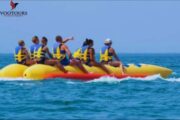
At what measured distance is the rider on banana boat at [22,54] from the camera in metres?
17.0

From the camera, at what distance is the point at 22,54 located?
1703cm

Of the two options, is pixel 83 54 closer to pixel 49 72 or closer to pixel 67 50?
pixel 67 50

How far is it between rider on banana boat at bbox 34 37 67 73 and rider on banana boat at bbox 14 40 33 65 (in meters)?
0.38

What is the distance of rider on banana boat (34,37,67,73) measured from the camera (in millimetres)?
16547

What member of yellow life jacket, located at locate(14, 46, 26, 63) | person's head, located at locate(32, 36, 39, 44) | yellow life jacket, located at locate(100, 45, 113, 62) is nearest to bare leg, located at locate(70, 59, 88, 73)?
yellow life jacket, located at locate(100, 45, 113, 62)

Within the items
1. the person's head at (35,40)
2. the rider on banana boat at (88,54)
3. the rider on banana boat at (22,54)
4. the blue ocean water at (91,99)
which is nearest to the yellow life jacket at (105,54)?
the rider on banana boat at (88,54)

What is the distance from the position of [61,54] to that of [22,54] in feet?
3.87

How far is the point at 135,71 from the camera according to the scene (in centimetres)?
1797

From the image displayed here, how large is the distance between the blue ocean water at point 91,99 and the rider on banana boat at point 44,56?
0.50 metres

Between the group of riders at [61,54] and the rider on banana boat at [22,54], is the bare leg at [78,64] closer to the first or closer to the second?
the group of riders at [61,54]

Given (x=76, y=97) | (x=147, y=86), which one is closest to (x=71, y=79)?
(x=147, y=86)

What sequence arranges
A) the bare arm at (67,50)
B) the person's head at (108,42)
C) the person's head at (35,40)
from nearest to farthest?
the bare arm at (67,50), the person's head at (35,40), the person's head at (108,42)

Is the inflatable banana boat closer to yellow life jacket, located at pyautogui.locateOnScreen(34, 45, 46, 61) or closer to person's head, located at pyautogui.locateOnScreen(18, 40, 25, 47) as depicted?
yellow life jacket, located at pyautogui.locateOnScreen(34, 45, 46, 61)

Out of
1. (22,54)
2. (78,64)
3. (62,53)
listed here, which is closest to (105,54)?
(78,64)
